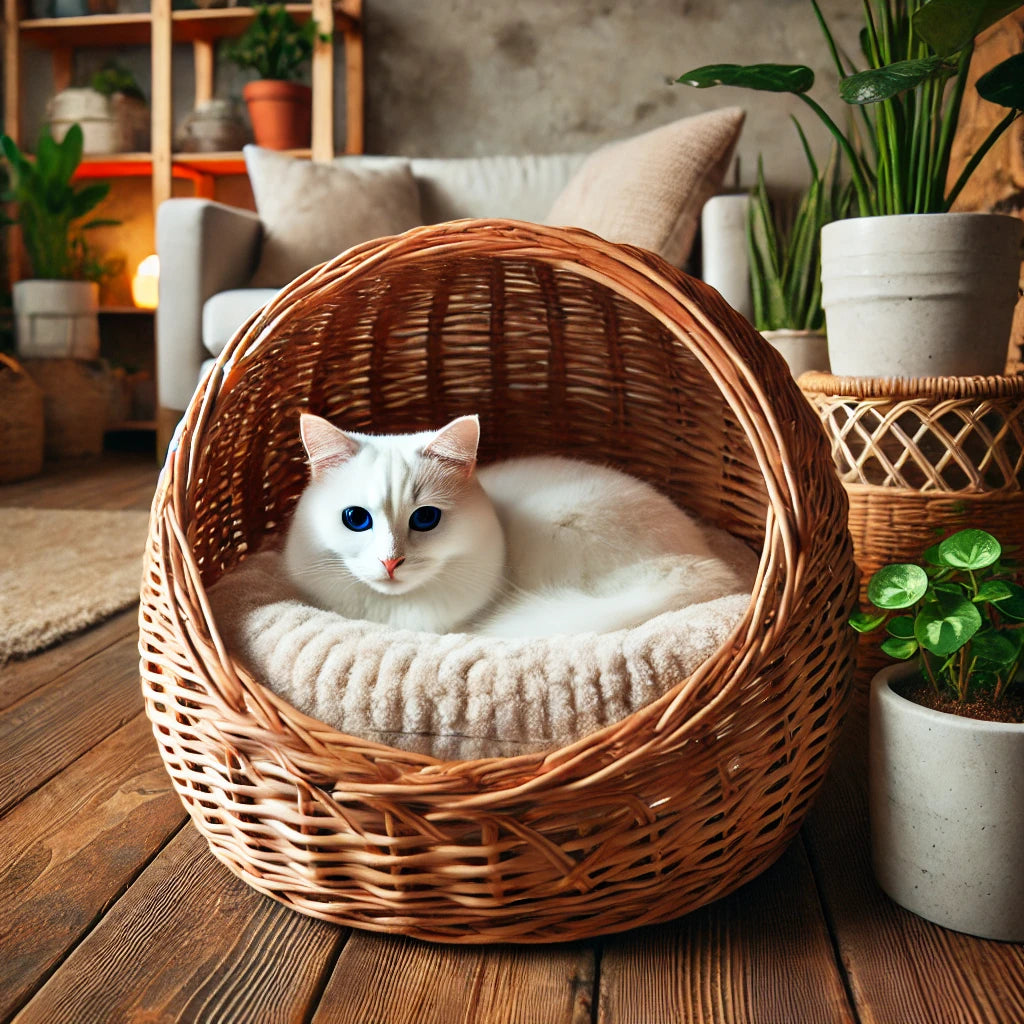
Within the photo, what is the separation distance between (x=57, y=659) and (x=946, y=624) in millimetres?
1328

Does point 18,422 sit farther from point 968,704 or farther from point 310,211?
point 968,704

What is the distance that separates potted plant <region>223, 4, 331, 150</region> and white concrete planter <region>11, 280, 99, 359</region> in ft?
3.06

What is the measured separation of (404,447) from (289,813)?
43 centimetres

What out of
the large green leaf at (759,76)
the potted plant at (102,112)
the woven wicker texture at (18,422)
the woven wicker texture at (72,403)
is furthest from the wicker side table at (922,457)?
the potted plant at (102,112)

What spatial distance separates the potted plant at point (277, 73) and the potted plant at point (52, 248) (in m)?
0.67

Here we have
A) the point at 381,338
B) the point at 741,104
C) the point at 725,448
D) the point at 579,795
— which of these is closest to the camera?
the point at 579,795

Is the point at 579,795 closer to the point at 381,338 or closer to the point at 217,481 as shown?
the point at 217,481

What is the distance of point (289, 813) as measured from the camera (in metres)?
0.78

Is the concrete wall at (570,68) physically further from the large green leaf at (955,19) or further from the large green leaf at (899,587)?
the large green leaf at (899,587)

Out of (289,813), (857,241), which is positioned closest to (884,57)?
(857,241)

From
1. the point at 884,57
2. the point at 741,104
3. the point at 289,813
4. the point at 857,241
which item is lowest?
the point at 289,813

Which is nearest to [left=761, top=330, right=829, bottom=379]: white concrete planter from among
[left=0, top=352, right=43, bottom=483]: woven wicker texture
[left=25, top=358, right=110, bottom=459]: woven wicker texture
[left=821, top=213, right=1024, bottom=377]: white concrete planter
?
[left=821, top=213, right=1024, bottom=377]: white concrete planter

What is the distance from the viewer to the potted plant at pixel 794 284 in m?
2.11

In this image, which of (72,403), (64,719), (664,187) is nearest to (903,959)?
(64,719)
